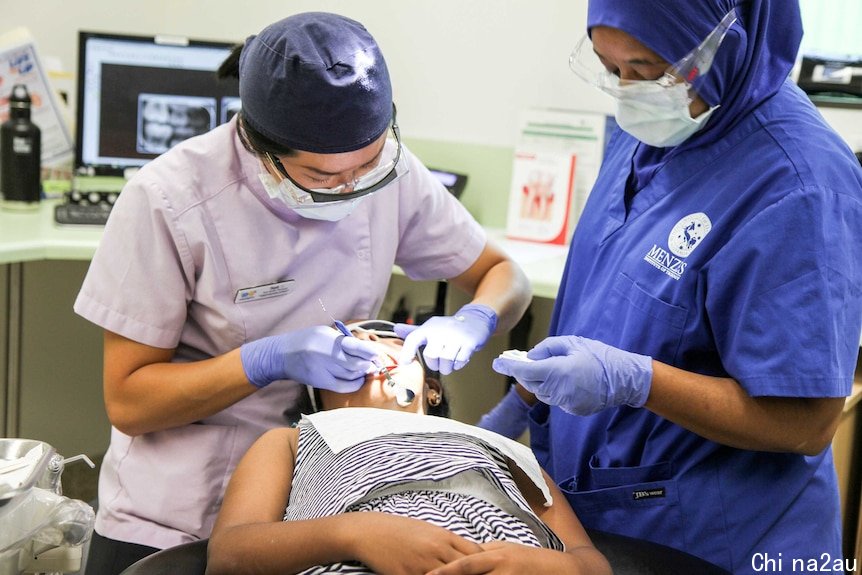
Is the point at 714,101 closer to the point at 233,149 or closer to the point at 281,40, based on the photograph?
the point at 281,40

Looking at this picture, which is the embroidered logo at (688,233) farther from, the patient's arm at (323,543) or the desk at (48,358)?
the desk at (48,358)

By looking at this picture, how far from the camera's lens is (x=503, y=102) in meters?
3.19

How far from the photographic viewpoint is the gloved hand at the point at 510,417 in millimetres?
1844

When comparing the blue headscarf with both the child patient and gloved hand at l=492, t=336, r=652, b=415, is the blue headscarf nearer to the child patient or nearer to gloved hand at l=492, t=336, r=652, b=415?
gloved hand at l=492, t=336, r=652, b=415

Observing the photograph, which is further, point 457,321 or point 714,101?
point 457,321

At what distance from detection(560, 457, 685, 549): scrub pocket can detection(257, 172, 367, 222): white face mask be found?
1.88 ft

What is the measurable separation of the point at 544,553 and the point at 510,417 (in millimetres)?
617

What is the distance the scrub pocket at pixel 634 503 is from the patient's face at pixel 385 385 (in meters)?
0.32

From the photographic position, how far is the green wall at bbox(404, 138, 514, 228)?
3146 mm

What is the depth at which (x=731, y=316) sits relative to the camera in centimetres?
133

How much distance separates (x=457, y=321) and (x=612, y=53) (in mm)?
545

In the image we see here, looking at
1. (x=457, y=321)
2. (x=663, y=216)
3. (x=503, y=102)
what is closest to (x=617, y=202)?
(x=663, y=216)

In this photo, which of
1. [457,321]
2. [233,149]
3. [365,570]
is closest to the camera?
[365,570]

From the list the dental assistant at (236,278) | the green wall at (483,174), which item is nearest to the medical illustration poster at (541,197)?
the green wall at (483,174)
